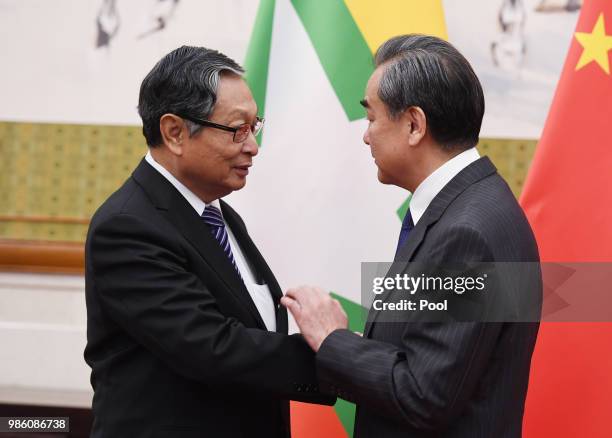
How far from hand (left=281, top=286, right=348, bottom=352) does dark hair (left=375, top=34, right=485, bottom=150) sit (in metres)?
0.43

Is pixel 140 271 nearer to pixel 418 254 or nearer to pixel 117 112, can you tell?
pixel 418 254

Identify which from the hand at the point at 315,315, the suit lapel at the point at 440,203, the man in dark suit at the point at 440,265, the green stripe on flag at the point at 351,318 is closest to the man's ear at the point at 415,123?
the man in dark suit at the point at 440,265

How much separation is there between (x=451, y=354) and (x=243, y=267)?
2.32 ft

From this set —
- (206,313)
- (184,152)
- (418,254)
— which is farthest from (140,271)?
(418,254)

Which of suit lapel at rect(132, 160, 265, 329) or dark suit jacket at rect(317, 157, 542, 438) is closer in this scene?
dark suit jacket at rect(317, 157, 542, 438)

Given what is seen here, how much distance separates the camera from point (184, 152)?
1861mm

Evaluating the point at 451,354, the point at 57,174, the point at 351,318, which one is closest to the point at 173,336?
the point at 451,354

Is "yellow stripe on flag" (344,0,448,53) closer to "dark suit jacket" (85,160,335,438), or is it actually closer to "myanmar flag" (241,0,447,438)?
"myanmar flag" (241,0,447,438)

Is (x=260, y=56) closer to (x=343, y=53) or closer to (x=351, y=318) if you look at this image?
(x=343, y=53)

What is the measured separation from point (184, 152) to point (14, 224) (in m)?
2.44

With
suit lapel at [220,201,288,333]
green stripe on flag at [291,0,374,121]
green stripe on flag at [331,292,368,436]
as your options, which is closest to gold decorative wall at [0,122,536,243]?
green stripe on flag at [291,0,374,121]

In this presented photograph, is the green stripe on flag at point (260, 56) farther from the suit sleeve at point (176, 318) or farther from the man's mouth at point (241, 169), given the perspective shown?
the suit sleeve at point (176, 318)

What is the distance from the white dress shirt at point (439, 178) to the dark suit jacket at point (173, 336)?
42 centimetres

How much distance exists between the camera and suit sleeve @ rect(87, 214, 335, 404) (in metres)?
1.67
